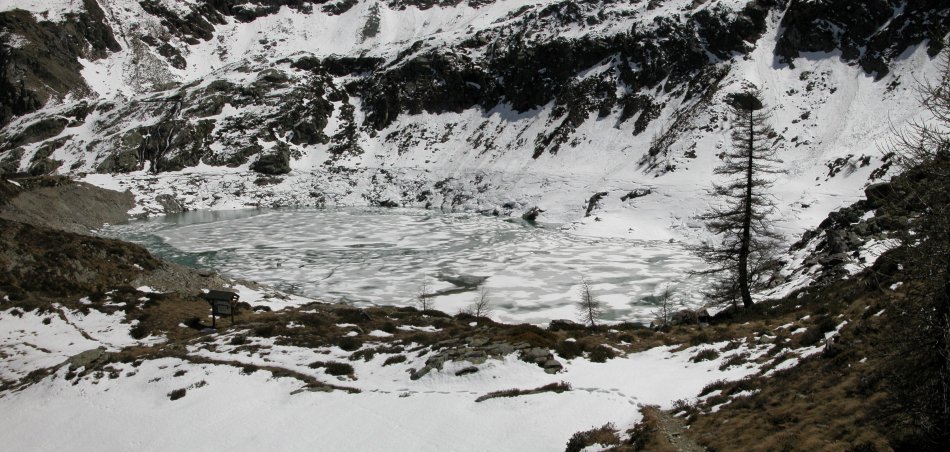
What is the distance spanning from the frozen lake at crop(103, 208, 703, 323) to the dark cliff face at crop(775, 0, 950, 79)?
5987cm

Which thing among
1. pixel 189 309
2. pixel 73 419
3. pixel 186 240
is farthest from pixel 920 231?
pixel 186 240

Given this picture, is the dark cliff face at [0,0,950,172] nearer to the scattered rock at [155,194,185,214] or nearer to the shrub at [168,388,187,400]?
the scattered rock at [155,194,185,214]

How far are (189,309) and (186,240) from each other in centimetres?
4453

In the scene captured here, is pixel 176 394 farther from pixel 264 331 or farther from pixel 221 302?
pixel 221 302

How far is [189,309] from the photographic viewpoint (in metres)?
33.8

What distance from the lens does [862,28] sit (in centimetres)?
9119

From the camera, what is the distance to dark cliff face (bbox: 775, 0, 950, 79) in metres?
82.8

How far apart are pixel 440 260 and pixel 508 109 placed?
8012 cm

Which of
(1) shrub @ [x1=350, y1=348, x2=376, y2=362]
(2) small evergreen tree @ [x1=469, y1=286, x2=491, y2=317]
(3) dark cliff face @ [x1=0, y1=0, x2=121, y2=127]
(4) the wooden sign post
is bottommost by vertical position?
(2) small evergreen tree @ [x1=469, y1=286, x2=491, y2=317]

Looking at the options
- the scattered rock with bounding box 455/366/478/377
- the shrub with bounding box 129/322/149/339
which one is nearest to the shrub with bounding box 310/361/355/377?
the scattered rock with bounding box 455/366/478/377

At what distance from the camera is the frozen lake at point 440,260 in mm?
42312

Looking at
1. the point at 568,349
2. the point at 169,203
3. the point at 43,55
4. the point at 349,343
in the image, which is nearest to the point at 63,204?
the point at 169,203

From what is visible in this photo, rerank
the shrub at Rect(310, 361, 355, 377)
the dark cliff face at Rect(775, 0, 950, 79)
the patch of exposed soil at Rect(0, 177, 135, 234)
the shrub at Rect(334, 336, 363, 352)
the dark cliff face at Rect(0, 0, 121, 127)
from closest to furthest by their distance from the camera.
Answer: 1. the shrub at Rect(310, 361, 355, 377)
2. the shrub at Rect(334, 336, 363, 352)
3. the patch of exposed soil at Rect(0, 177, 135, 234)
4. the dark cliff face at Rect(775, 0, 950, 79)
5. the dark cliff face at Rect(0, 0, 121, 127)

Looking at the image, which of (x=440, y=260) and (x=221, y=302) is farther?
(x=440, y=260)
